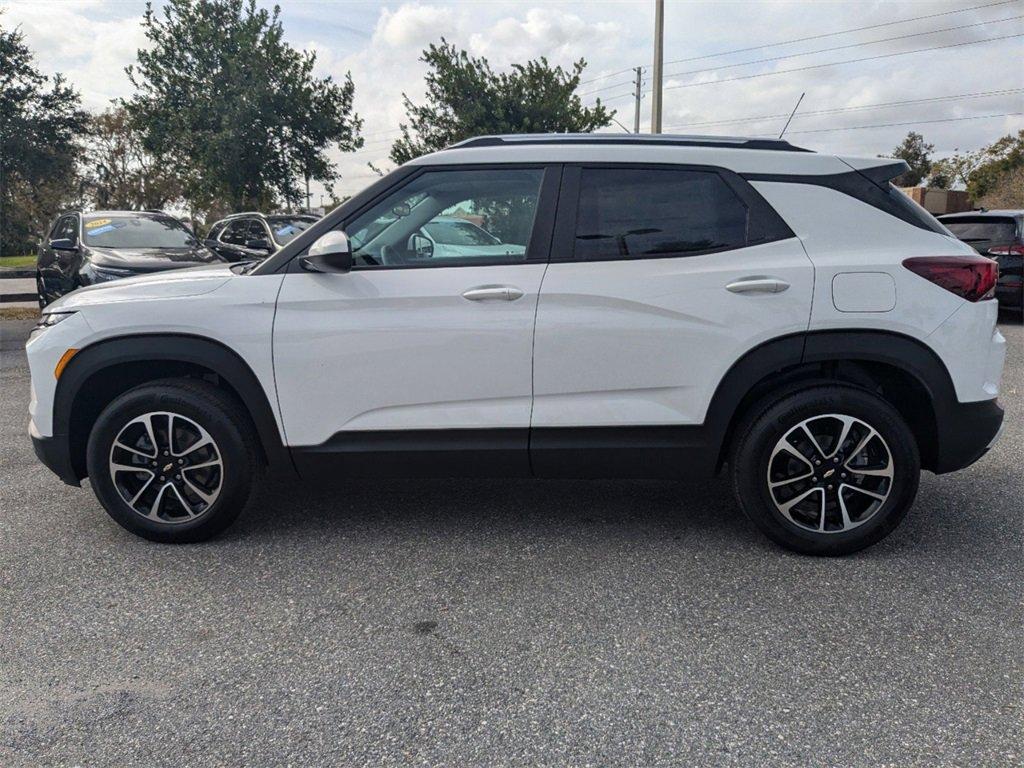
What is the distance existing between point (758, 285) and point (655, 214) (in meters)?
0.54

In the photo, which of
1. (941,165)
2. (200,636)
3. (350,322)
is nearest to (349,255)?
(350,322)

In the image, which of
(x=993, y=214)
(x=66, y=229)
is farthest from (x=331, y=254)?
(x=993, y=214)

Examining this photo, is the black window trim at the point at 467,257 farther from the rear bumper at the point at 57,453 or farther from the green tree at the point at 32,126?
→ the green tree at the point at 32,126

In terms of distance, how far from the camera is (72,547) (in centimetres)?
384

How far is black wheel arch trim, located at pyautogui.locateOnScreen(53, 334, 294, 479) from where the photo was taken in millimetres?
3648

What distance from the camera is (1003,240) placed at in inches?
452

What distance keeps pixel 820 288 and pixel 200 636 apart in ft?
9.17

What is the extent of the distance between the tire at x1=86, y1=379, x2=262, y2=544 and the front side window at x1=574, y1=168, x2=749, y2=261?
5.72 ft

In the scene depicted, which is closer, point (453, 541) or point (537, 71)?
point (453, 541)

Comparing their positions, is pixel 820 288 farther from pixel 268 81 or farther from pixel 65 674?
pixel 268 81

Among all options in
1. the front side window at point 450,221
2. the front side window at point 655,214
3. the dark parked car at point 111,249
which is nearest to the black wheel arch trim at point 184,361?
the front side window at point 450,221

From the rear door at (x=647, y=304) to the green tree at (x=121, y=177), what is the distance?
42.7 meters

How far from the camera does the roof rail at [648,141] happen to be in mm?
3744

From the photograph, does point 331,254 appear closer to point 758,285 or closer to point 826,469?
point 758,285
